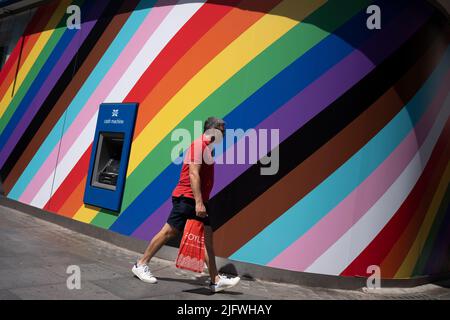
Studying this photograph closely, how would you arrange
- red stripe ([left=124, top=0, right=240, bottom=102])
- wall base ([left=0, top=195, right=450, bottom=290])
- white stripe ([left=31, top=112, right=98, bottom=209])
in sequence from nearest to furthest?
1. wall base ([left=0, top=195, right=450, bottom=290])
2. red stripe ([left=124, top=0, right=240, bottom=102])
3. white stripe ([left=31, top=112, right=98, bottom=209])

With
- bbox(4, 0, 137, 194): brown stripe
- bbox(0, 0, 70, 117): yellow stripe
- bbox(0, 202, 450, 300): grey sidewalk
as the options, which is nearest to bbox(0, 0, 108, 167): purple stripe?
bbox(4, 0, 137, 194): brown stripe

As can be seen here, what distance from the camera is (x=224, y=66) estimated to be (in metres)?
5.89

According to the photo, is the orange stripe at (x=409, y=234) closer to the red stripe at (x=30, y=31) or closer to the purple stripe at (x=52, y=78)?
the purple stripe at (x=52, y=78)

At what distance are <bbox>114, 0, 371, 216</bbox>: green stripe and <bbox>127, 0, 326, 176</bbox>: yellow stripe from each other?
78mm

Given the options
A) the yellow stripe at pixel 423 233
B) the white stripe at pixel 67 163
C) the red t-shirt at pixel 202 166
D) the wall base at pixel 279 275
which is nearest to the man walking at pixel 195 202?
the red t-shirt at pixel 202 166

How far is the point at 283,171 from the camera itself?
18.2 ft

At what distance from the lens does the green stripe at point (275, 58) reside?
5.57 meters

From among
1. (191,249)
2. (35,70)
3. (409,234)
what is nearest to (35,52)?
(35,70)

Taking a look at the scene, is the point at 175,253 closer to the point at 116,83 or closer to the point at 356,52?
the point at 116,83

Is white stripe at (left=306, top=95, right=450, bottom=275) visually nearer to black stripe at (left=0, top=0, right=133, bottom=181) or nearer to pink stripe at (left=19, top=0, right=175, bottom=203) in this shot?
pink stripe at (left=19, top=0, right=175, bottom=203)

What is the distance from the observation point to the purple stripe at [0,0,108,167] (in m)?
7.74

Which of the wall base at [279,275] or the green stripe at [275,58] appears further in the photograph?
the green stripe at [275,58]

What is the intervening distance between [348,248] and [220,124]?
2320 mm
